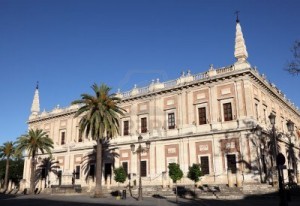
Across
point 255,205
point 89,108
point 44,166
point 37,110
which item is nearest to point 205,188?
point 255,205

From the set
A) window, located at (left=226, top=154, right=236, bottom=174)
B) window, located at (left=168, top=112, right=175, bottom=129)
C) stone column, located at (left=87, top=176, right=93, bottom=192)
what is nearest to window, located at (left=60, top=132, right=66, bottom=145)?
stone column, located at (left=87, top=176, right=93, bottom=192)

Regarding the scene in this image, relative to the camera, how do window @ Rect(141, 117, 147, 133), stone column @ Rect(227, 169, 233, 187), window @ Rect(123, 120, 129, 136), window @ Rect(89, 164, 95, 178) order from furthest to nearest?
window @ Rect(89, 164, 95, 178), window @ Rect(123, 120, 129, 136), window @ Rect(141, 117, 147, 133), stone column @ Rect(227, 169, 233, 187)

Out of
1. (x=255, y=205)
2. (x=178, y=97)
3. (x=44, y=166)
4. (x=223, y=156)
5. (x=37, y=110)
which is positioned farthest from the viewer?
(x=37, y=110)

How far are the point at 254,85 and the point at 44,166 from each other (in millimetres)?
28484

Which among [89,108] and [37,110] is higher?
[37,110]

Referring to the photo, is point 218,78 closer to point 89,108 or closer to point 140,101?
point 140,101

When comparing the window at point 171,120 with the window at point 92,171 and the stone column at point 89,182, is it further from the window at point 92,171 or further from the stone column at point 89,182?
the window at point 92,171

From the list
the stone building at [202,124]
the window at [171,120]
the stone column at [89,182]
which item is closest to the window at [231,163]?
the stone building at [202,124]

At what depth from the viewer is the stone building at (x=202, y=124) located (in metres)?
25.4

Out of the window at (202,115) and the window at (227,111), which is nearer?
the window at (227,111)

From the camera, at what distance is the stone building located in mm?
25375

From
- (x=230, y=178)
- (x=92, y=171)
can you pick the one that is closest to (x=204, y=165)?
(x=230, y=178)

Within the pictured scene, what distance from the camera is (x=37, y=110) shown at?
45219 millimetres

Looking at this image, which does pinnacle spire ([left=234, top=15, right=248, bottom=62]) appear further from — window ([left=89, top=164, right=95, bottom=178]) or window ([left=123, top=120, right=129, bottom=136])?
window ([left=89, top=164, right=95, bottom=178])
